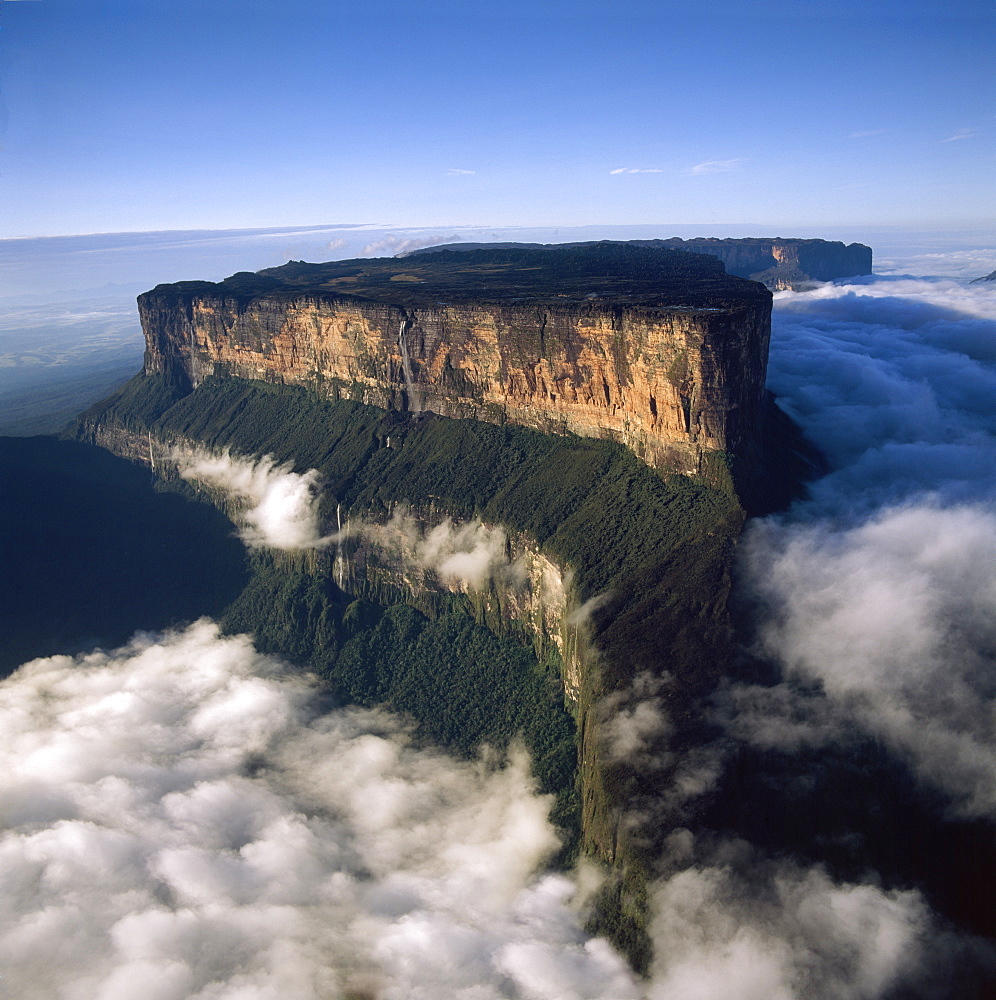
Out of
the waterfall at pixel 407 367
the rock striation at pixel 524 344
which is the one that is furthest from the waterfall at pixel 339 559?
the rock striation at pixel 524 344

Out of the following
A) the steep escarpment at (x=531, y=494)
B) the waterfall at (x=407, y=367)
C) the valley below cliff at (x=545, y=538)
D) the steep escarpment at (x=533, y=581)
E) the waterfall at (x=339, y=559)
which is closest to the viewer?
the valley below cliff at (x=545, y=538)

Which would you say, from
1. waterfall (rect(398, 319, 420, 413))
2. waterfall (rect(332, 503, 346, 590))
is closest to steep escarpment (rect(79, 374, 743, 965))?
waterfall (rect(332, 503, 346, 590))

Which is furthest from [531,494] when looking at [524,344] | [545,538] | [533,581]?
[524,344]

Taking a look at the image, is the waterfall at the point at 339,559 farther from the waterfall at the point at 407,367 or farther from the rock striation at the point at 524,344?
the rock striation at the point at 524,344

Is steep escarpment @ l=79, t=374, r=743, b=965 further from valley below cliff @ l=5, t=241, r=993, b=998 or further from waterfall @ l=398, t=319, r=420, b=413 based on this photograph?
waterfall @ l=398, t=319, r=420, b=413

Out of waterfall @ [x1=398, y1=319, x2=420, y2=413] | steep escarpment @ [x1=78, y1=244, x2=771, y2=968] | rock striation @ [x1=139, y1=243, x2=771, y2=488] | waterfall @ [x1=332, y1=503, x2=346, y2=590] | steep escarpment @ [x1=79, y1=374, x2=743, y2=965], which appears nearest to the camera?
steep escarpment @ [x1=79, y1=374, x2=743, y2=965]

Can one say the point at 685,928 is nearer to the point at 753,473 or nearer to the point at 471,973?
the point at 471,973
